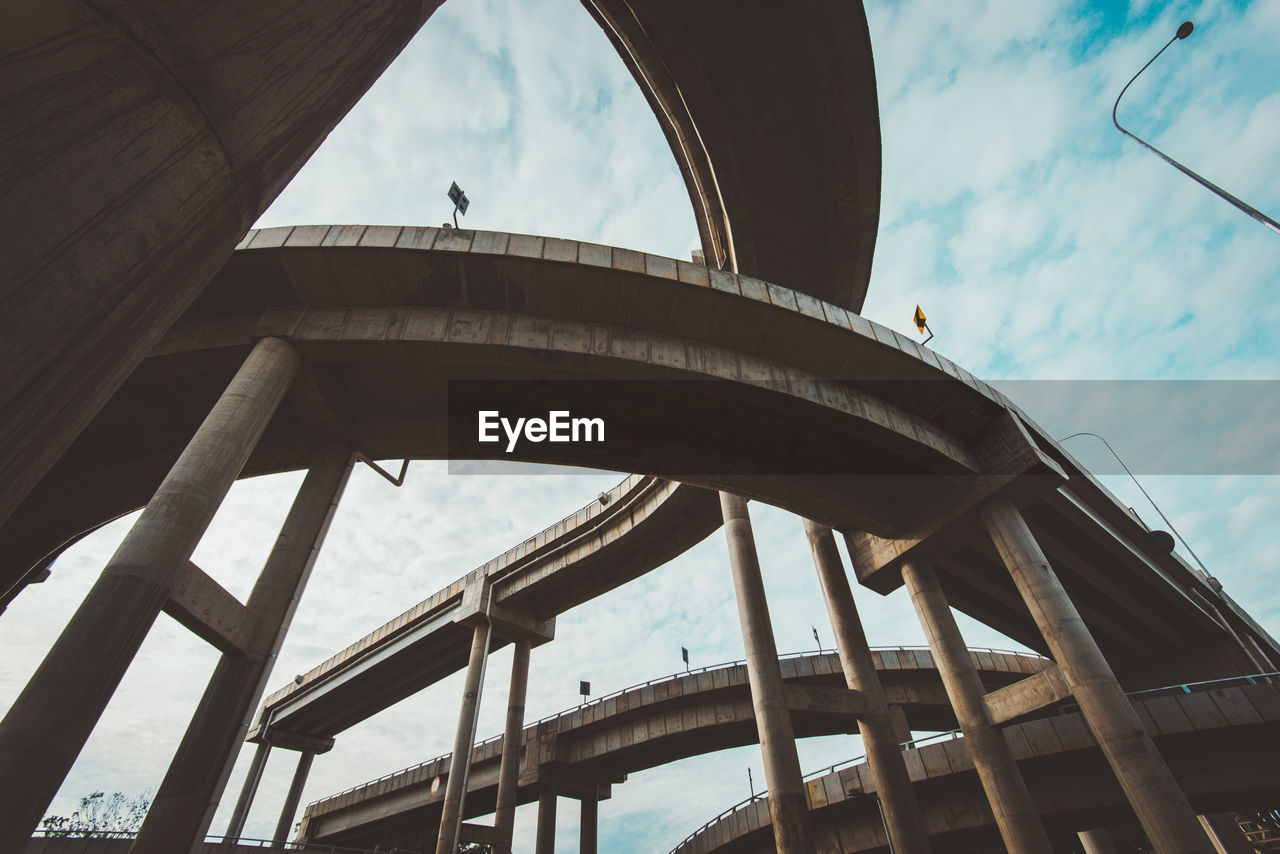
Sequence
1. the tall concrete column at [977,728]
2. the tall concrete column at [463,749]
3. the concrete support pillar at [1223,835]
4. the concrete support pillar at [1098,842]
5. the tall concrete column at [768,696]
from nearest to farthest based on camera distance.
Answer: the tall concrete column at [977,728] < the tall concrete column at [768,696] < the tall concrete column at [463,749] < the concrete support pillar at [1098,842] < the concrete support pillar at [1223,835]

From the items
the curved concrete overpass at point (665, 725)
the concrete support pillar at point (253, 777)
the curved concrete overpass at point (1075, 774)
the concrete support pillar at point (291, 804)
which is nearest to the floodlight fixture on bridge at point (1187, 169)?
the curved concrete overpass at point (1075, 774)

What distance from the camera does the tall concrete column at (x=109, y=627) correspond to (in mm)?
7020

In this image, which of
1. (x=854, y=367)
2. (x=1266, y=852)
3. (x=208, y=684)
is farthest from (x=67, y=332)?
(x=1266, y=852)

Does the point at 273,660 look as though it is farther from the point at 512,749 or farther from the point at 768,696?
the point at 512,749

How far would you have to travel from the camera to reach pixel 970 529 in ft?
60.0

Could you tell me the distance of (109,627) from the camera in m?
8.30

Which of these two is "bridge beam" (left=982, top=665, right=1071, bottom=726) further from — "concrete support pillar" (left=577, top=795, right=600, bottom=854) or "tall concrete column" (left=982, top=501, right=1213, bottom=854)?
"concrete support pillar" (left=577, top=795, right=600, bottom=854)

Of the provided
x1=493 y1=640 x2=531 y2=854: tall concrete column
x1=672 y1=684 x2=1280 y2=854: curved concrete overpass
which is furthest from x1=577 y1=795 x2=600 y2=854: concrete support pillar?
x1=672 y1=684 x2=1280 y2=854: curved concrete overpass

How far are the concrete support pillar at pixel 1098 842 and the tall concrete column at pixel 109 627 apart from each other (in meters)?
41.5

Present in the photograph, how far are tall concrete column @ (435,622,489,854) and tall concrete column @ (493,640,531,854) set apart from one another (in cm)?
158

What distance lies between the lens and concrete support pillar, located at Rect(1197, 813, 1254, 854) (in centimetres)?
3055

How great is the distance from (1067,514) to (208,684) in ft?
82.5

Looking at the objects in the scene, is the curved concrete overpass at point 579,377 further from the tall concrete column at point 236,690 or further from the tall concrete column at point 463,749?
the tall concrete column at point 463,749

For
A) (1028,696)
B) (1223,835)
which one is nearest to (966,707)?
(1028,696)
